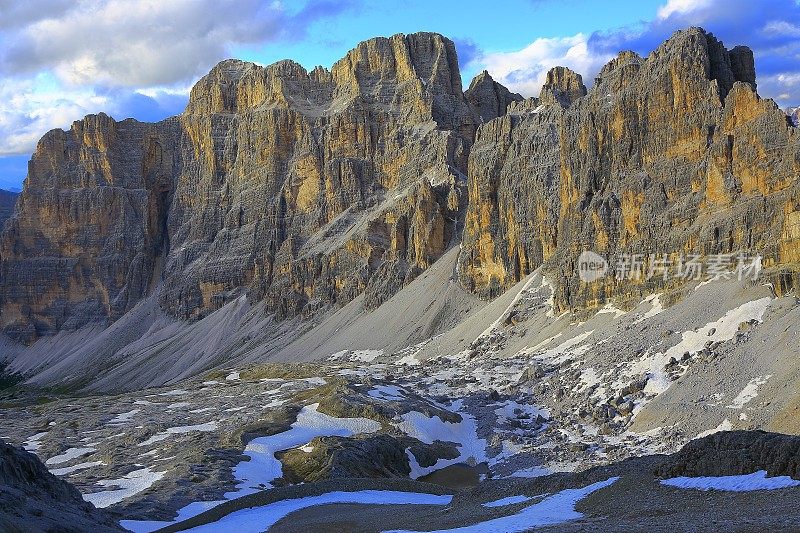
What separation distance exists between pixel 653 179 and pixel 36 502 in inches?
2989

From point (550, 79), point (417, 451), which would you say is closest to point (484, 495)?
point (417, 451)

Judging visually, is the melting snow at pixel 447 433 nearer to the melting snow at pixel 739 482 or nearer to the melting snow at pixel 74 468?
the melting snow at pixel 74 468

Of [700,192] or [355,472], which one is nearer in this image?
[355,472]

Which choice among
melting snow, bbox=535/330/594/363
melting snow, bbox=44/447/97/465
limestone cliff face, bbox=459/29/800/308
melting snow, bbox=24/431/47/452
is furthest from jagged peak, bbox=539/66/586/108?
melting snow, bbox=44/447/97/465

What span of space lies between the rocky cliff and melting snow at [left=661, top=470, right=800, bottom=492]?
44.4 m

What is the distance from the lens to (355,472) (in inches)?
1714

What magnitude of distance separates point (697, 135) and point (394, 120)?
284 ft

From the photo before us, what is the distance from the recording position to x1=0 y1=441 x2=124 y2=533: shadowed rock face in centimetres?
2111

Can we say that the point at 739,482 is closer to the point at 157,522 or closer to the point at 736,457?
the point at 736,457

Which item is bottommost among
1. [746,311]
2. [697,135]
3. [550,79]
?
[746,311]

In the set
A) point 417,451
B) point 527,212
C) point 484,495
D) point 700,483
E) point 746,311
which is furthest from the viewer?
point 527,212

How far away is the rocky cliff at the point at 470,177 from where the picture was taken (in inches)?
3199

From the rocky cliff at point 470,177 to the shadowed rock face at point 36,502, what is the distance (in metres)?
53.0

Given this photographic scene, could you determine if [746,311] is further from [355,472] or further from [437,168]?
[437,168]
